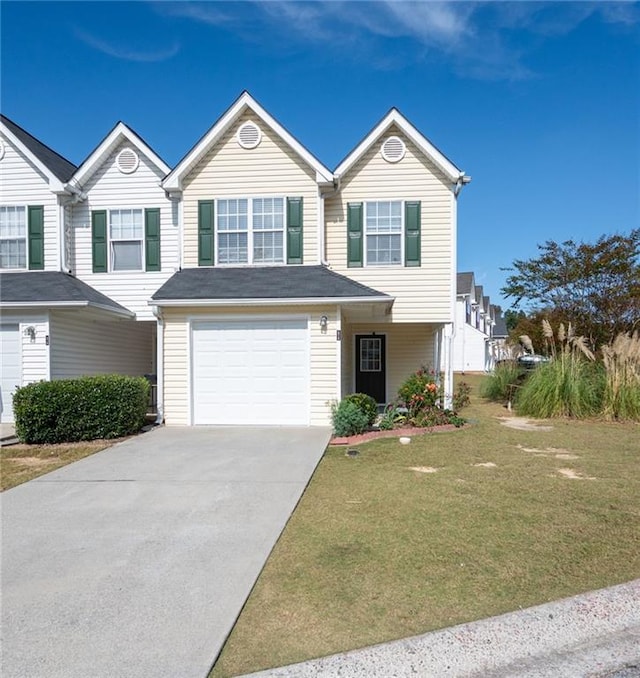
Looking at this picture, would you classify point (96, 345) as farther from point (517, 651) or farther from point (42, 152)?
point (517, 651)

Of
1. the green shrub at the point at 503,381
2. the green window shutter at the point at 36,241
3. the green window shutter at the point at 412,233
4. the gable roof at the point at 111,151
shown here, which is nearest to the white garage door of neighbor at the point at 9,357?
the green window shutter at the point at 36,241

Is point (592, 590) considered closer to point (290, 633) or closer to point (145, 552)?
point (290, 633)

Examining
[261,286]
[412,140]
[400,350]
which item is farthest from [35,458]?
[412,140]

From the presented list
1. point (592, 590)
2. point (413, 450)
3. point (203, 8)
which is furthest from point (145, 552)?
point (203, 8)

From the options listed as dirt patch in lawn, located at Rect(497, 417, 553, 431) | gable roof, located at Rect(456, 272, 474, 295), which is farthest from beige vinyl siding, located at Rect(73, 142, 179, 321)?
gable roof, located at Rect(456, 272, 474, 295)

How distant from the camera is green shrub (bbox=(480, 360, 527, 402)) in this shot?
51.6ft

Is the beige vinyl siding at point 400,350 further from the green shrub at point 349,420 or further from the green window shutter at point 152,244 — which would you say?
the green window shutter at point 152,244

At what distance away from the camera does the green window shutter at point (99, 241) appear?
496 inches

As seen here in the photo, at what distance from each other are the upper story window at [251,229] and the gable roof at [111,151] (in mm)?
2320

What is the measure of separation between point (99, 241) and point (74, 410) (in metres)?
5.41

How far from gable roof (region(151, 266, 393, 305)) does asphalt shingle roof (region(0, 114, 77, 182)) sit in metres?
4.75

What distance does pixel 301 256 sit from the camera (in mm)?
11961

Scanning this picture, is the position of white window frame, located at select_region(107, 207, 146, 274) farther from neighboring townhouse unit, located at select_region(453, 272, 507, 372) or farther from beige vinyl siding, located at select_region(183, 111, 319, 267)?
neighboring townhouse unit, located at select_region(453, 272, 507, 372)

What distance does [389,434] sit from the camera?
962 centimetres
